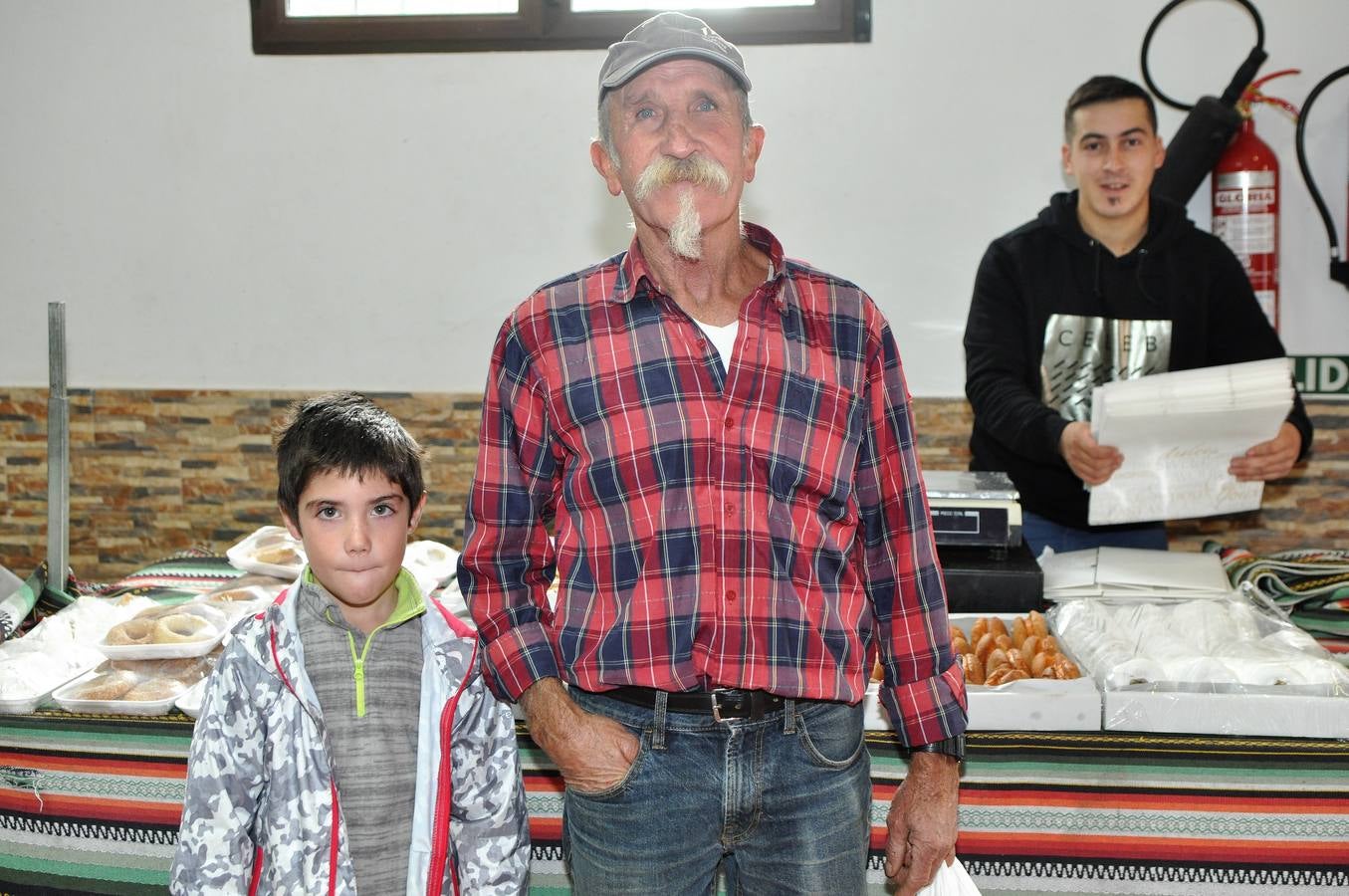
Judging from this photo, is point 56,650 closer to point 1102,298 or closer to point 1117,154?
point 1102,298

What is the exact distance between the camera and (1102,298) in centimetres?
268

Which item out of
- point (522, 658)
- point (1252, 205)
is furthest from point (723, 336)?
point (1252, 205)

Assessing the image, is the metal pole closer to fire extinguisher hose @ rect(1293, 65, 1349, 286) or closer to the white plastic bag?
the white plastic bag

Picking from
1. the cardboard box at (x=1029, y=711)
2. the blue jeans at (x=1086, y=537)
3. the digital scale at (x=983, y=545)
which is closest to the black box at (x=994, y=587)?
the digital scale at (x=983, y=545)

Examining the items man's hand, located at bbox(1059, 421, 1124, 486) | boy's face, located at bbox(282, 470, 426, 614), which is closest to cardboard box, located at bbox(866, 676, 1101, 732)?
man's hand, located at bbox(1059, 421, 1124, 486)

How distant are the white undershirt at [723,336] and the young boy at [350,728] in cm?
44

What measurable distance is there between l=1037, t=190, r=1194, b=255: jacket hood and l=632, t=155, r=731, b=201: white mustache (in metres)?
1.50

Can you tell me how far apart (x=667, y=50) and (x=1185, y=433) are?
51.6 inches

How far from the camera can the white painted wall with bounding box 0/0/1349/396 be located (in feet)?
11.0

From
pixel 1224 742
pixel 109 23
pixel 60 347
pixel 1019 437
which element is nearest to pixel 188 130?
pixel 109 23

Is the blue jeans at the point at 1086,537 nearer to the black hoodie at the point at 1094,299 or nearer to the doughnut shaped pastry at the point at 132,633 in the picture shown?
the black hoodie at the point at 1094,299

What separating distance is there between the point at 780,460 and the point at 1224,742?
34.3 inches

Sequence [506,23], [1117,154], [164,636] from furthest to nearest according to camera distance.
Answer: [506,23]
[1117,154]
[164,636]

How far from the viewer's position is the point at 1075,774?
A: 69.8 inches
